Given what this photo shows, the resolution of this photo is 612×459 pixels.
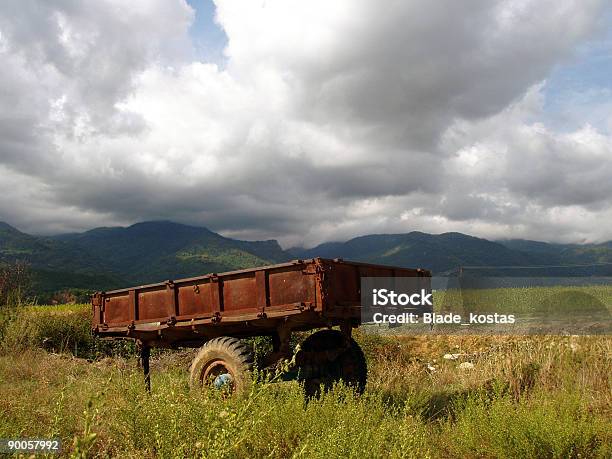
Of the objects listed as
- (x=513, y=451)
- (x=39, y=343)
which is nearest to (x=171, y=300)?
(x=513, y=451)

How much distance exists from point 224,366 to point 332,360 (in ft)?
6.04

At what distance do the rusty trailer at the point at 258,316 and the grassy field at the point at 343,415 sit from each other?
0.65 meters

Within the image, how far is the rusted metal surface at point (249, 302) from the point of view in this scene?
21.1ft

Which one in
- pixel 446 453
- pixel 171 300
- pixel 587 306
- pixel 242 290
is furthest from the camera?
pixel 587 306

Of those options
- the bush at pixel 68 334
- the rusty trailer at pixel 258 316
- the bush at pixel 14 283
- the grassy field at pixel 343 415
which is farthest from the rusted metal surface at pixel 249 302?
the bush at pixel 14 283

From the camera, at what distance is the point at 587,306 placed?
→ 1357 cm

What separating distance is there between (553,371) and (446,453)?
358 centimetres

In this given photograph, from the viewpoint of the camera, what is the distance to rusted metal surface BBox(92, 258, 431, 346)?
6430mm

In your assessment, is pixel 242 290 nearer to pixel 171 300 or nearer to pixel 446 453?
pixel 171 300

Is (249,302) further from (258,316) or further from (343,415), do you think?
(343,415)

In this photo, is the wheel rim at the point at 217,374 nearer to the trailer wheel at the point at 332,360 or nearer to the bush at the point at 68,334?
the trailer wheel at the point at 332,360

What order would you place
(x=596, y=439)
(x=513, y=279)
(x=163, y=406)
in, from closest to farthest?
(x=163, y=406) < (x=596, y=439) < (x=513, y=279)

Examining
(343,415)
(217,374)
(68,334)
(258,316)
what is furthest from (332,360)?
(68,334)

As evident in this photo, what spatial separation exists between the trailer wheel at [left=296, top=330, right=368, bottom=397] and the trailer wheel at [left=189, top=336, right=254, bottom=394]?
1.26m
